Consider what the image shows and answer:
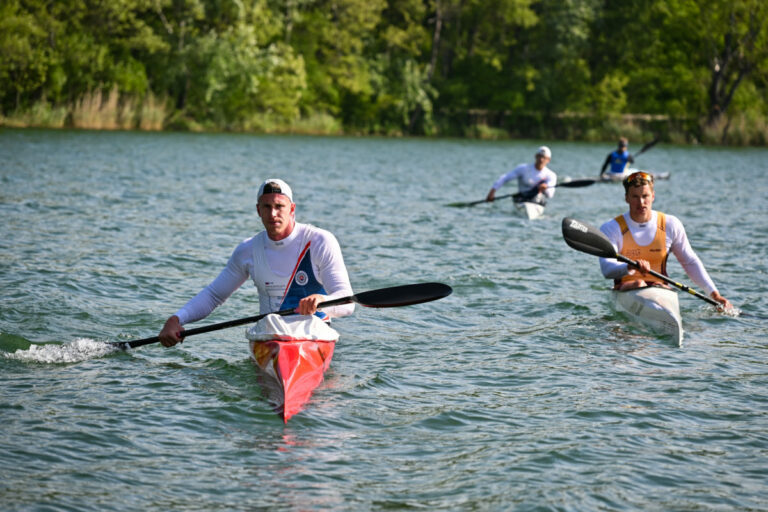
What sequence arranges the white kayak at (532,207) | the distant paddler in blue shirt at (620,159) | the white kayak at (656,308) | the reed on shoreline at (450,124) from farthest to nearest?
the reed on shoreline at (450,124) < the distant paddler in blue shirt at (620,159) < the white kayak at (532,207) < the white kayak at (656,308)

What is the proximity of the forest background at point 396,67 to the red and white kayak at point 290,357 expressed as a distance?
4342 centimetres

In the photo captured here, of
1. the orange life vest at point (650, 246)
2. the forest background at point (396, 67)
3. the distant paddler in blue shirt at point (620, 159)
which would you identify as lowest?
the orange life vest at point (650, 246)

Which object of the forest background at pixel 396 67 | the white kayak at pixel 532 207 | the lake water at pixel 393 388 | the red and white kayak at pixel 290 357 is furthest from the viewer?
the forest background at pixel 396 67

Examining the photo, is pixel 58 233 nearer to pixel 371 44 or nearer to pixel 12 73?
pixel 12 73

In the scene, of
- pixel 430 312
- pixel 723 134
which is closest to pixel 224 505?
pixel 430 312

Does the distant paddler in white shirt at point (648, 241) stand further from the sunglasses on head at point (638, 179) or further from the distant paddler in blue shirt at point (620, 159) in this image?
the distant paddler in blue shirt at point (620, 159)

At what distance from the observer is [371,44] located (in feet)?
232

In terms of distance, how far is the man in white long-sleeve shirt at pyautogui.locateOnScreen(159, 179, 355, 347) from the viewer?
767cm

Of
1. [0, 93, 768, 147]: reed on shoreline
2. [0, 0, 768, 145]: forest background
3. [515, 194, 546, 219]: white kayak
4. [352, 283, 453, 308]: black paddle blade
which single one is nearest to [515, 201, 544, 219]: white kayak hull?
[515, 194, 546, 219]: white kayak

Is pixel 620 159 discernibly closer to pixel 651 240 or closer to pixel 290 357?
pixel 651 240

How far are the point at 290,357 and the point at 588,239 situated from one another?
3.66m

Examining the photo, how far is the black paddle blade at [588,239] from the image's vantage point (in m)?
9.38

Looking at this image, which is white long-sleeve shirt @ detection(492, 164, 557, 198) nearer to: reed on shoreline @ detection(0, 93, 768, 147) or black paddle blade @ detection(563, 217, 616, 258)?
black paddle blade @ detection(563, 217, 616, 258)

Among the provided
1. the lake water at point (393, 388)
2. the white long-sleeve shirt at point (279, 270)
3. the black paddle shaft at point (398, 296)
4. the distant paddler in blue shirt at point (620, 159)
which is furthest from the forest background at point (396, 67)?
the black paddle shaft at point (398, 296)
